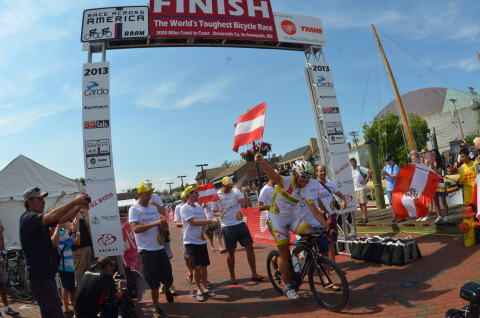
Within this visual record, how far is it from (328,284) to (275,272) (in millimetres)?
1294

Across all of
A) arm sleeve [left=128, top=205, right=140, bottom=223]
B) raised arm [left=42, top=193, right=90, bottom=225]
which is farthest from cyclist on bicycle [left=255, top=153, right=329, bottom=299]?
raised arm [left=42, top=193, right=90, bottom=225]

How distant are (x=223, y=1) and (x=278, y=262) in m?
6.42

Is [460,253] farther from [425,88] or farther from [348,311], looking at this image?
[425,88]

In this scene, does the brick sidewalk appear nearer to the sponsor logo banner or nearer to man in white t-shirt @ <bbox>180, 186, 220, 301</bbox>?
man in white t-shirt @ <bbox>180, 186, 220, 301</bbox>

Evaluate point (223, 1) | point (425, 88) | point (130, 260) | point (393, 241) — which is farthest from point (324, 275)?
point (425, 88)

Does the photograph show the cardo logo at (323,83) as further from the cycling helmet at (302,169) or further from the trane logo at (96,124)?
the trane logo at (96,124)

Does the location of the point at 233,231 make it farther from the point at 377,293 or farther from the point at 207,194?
the point at 207,194

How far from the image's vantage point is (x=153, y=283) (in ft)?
18.1

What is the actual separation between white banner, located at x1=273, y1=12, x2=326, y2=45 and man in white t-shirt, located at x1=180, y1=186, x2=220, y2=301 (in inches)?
202

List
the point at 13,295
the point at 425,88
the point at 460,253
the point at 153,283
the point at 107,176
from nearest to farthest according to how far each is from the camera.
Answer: the point at 153,283
the point at 460,253
the point at 107,176
the point at 13,295
the point at 425,88

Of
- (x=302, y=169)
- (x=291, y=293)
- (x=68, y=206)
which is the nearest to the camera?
(x=68, y=206)

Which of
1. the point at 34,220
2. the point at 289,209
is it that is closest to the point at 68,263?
the point at 34,220

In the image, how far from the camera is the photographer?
12.7 feet

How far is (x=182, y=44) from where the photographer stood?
8867 mm
